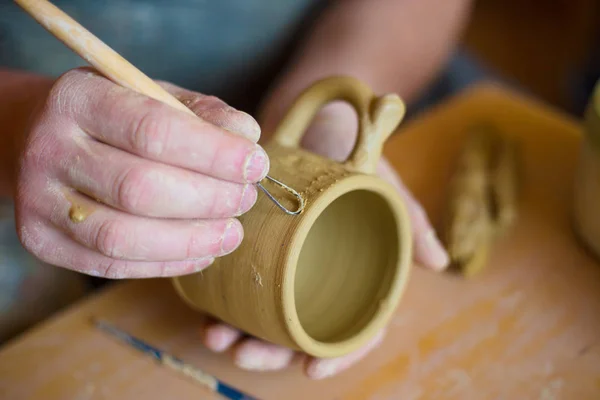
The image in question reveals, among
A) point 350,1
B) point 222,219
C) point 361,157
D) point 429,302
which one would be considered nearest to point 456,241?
point 429,302

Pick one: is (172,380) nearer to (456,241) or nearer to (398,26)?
(456,241)

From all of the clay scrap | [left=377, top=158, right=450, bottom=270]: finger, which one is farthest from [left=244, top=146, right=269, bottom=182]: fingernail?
the clay scrap

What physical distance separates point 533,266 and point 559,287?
37 millimetres

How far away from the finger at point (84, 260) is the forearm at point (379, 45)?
1.21 feet

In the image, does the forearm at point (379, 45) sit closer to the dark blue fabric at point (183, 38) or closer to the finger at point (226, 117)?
the dark blue fabric at point (183, 38)

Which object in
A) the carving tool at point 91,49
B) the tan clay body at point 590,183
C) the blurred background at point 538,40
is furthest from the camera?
the blurred background at point 538,40

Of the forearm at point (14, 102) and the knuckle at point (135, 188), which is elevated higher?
the knuckle at point (135, 188)

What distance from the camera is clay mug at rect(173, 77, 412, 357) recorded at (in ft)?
1.55

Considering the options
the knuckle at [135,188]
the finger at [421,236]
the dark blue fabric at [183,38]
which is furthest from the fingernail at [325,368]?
the dark blue fabric at [183,38]

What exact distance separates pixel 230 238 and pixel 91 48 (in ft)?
0.51

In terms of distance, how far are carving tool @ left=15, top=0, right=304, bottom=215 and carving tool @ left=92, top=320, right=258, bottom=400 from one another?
284 millimetres

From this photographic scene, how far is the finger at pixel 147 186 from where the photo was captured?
41 cm

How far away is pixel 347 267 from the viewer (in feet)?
1.93

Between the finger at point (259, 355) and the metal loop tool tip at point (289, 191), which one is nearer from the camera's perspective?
the metal loop tool tip at point (289, 191)
